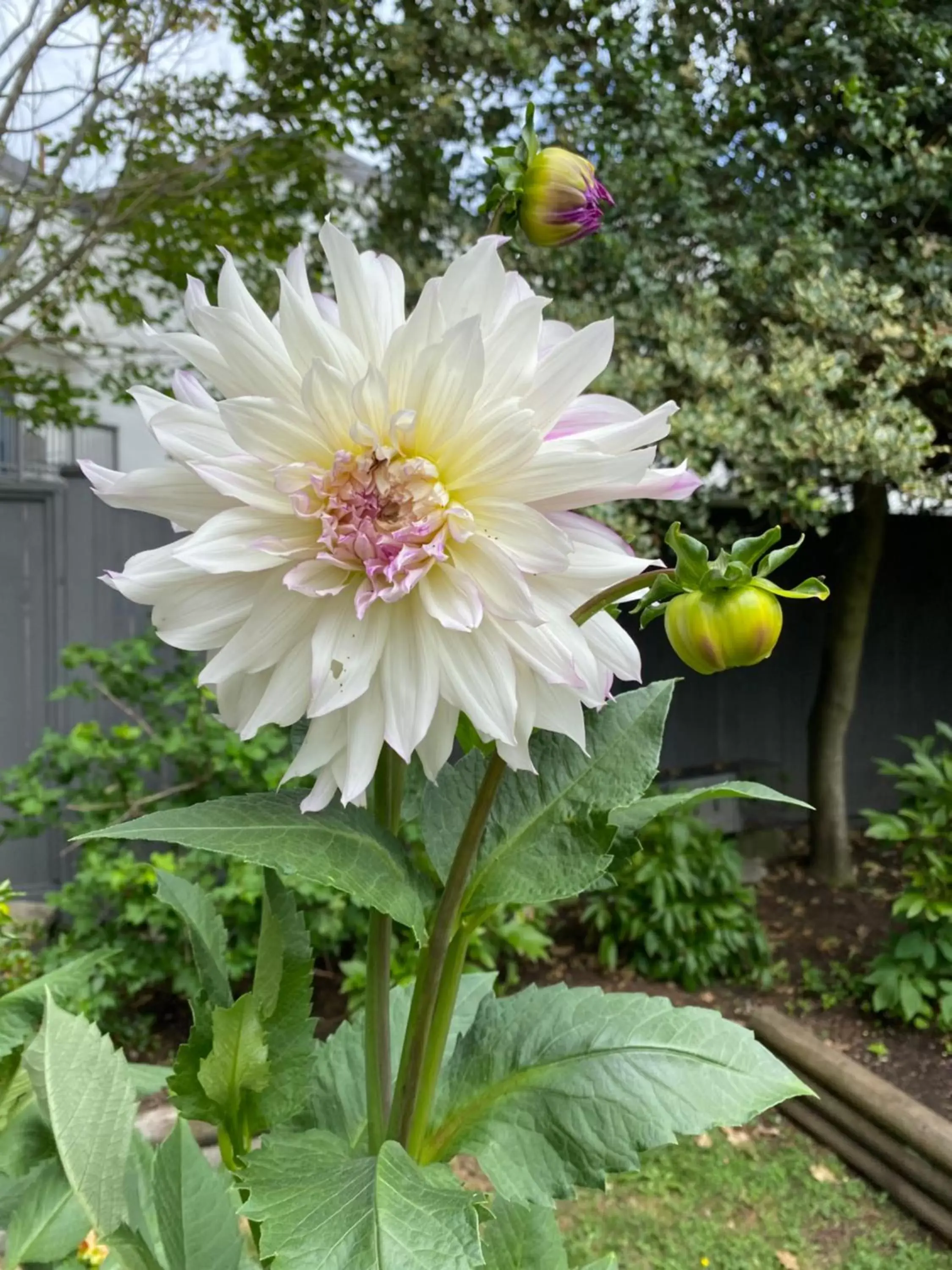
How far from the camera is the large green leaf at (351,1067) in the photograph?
861 millimetres

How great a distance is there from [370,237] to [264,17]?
978mm

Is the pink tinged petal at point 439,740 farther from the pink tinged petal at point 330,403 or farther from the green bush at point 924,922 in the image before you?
the green bush at point 924,922

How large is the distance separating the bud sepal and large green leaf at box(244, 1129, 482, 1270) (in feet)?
1.27

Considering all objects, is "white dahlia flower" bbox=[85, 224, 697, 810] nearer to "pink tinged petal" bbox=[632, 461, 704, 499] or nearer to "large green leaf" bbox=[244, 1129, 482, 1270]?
"pink tinged petal" bbox=[632, 461, 704, 499]

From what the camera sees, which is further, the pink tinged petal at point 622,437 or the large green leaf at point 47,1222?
the large green leaf at point 47,1222

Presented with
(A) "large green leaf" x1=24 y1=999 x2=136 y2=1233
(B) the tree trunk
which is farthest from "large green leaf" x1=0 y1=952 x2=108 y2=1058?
(B) the tree trunk

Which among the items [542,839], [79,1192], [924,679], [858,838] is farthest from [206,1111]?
[924,679]

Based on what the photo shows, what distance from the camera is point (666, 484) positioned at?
1.96ft

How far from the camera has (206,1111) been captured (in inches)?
28.5

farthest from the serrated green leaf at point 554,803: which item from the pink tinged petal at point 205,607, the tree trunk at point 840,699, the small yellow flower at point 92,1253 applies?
the tree trunk at point 840,699

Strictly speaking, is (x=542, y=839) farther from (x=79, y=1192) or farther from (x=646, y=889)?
(x=646, y=889)

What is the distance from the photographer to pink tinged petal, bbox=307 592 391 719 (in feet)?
1.85

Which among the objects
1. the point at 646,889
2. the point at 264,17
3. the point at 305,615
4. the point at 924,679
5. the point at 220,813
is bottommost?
the point at 646,889

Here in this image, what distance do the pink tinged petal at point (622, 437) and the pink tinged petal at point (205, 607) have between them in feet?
0.73
